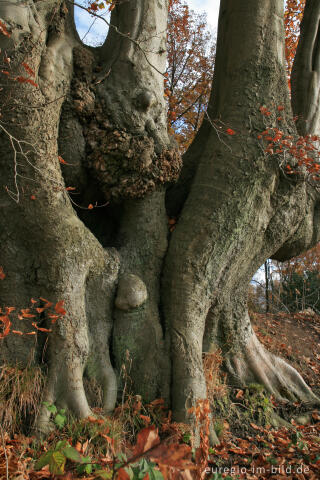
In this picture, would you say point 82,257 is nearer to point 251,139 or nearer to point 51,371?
point 51,371

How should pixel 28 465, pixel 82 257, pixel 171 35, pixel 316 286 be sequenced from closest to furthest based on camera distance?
1. pixel 28 465
2. pixel 82 257
3. pixel 316 286
4. pixel 171 35

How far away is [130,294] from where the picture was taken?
360cm

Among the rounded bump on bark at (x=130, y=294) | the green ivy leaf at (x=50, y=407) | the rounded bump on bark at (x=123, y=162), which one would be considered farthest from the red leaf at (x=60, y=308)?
the rounded bump on bark at (x=123, y=162)

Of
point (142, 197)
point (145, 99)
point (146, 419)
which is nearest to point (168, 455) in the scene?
point (146, 419)

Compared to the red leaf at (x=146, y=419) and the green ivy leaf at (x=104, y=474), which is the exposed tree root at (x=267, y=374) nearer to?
the red leaf at (x=146, y=419)

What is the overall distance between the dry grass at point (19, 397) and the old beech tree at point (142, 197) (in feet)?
0.39

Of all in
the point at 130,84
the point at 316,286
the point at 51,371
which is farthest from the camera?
the point at 316,286

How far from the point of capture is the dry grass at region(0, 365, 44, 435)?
286 centimetres

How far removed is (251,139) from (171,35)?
11635 mm

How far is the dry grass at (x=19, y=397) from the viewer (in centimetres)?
286

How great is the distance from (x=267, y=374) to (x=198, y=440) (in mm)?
1837

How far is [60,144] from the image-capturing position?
385 centimetres

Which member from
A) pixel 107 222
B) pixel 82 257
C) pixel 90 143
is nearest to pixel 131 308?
pixel 82 257

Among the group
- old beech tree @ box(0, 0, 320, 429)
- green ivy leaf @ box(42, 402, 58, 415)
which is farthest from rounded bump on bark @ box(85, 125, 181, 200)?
green ivy leaf @ box(42, 402, 58, 415)
